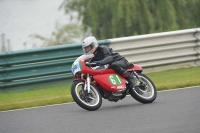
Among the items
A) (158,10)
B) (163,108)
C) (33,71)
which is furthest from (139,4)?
(163,108)

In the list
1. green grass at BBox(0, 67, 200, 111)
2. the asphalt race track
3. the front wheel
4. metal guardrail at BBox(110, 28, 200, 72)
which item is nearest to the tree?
metal guardrail at BBox(110, 28, 200, 72)

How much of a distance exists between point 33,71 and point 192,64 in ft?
14.8

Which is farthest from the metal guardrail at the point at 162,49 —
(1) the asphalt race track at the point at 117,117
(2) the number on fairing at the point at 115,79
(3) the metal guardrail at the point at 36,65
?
(2) the number on fairing at the point at 115,79

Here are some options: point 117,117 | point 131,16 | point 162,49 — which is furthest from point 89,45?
point 131,16

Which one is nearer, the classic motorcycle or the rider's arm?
the classic motorcycle

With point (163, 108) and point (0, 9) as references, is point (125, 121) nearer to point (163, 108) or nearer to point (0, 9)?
point (163, 108)

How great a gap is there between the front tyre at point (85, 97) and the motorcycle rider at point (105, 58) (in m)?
0.51

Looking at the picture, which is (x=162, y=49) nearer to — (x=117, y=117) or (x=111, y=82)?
(x=111, y=82)

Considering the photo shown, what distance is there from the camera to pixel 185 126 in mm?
6660

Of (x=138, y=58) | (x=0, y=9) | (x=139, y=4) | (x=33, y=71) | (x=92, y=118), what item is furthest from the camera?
(x=0, y=9)

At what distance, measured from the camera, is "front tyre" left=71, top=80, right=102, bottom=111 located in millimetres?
8555

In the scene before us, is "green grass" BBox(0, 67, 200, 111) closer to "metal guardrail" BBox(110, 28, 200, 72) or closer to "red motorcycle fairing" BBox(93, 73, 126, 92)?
"metal guardrail" BBox(110, 28, 200, 72)

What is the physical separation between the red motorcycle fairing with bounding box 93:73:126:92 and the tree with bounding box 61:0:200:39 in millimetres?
6458

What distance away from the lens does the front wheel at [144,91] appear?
9.20m
